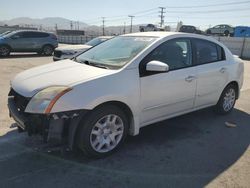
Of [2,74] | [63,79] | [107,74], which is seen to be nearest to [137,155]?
[107,74]

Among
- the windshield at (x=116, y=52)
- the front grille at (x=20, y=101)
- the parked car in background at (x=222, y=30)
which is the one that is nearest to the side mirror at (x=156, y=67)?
the windshield at (x=116, y=52)

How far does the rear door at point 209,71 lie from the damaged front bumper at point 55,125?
2406mm

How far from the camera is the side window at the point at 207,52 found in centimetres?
494

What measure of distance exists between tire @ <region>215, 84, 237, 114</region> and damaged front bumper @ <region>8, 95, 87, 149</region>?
3.35m

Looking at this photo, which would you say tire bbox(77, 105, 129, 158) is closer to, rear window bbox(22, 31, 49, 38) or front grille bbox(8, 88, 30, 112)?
front grille bbox(8, 88, 30, 112)

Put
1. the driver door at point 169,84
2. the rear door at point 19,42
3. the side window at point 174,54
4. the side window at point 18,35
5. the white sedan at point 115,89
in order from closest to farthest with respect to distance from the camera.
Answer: the white sedan at point 115,89, the driver door at point 169,84, the side window at point 174,54, the rear door at point 19,42, the side window at point 18,35

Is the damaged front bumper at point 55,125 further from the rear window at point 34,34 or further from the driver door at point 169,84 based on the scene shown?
the rear window at point 34,34

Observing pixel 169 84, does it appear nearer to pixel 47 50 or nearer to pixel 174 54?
pixel 174 54

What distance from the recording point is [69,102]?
328 cm

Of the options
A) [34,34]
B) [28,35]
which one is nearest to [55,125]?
[28,35]

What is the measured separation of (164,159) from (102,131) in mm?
925

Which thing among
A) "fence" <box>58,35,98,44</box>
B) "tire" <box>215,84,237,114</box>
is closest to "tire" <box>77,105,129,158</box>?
"tire" <box>215,84,237,114</box>

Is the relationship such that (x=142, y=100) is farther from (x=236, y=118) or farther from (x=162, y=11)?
(x=162, y=11)

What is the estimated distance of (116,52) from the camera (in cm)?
448
